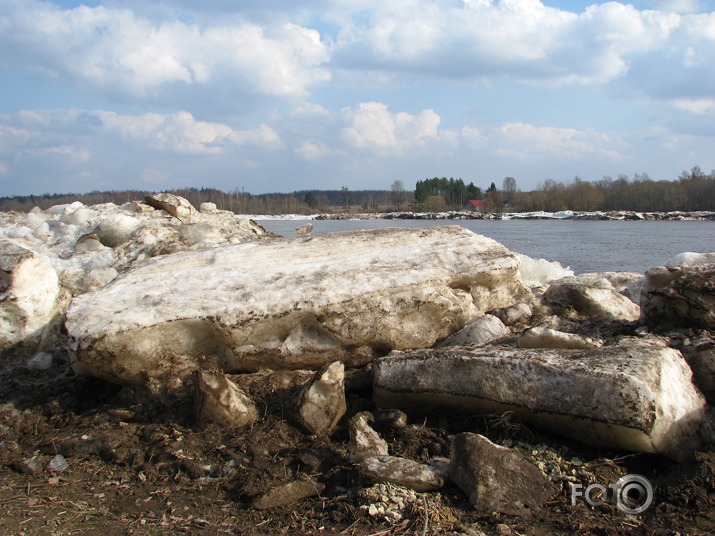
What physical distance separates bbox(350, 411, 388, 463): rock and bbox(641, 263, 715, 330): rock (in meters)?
2.70

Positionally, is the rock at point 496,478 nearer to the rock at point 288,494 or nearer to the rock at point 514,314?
the rock at point 288,494

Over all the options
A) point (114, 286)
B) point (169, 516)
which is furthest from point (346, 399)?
point (114, 286)

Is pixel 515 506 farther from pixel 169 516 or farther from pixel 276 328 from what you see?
pixel 276 328

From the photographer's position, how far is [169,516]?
348cm

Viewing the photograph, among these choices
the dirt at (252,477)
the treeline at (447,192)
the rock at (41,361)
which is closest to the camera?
the dirt at (252,477)

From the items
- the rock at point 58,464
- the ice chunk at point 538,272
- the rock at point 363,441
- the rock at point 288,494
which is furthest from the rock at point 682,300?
the rock at point 58,464

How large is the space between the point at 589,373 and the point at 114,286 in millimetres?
4433

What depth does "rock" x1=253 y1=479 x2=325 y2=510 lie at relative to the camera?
137 inches

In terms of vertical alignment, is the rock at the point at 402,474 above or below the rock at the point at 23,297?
below

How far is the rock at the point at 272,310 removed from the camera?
5.23m

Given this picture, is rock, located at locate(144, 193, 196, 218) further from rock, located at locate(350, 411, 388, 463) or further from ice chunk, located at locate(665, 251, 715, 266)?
ice chunk, located at locate(665, 251, 715, 266)

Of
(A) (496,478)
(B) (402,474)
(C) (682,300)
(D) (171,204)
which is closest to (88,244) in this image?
(D) (171,204)

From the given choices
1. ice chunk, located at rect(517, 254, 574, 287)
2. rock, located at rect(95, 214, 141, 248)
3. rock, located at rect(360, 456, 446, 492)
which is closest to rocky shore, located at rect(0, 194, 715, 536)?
rock, located at rect(360, 456, 446, 492)

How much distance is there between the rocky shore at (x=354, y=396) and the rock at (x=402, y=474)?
12mm
